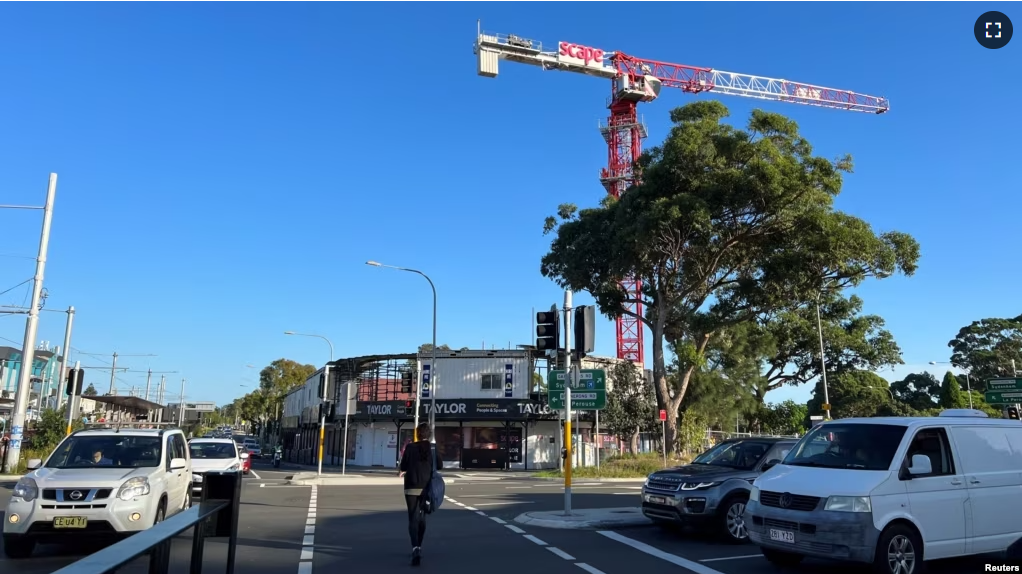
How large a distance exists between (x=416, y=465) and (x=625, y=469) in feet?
77.4

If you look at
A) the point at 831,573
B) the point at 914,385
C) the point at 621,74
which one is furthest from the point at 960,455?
the point at 914,385

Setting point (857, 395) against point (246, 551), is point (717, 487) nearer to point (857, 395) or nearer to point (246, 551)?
point (246, 551)

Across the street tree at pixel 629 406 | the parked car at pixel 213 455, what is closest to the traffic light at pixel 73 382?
the parked car at pixel 213 455

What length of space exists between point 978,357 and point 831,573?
81.8 m

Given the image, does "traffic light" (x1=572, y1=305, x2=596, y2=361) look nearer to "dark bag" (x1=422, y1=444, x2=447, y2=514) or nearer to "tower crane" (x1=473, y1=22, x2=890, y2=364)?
"dark bag" (x1=422, y1=444, x2=447, y2=514)

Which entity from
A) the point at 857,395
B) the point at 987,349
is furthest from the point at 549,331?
the point at 987,349

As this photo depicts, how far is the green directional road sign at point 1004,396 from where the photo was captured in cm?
2627

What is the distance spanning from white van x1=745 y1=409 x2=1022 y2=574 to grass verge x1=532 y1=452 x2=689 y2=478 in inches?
849

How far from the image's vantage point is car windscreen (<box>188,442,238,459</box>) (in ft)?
61.2

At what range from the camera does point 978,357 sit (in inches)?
2931

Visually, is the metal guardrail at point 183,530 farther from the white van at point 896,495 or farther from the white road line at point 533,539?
the white van at point 896,495

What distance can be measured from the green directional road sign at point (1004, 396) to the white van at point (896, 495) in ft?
71.9

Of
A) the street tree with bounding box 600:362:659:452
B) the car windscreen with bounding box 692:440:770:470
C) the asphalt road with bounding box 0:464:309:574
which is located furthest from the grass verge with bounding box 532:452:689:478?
the asphalt road with bounding box 0:464:309:574

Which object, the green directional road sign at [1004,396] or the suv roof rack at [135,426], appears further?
the green directional road sign at [1004,396]
